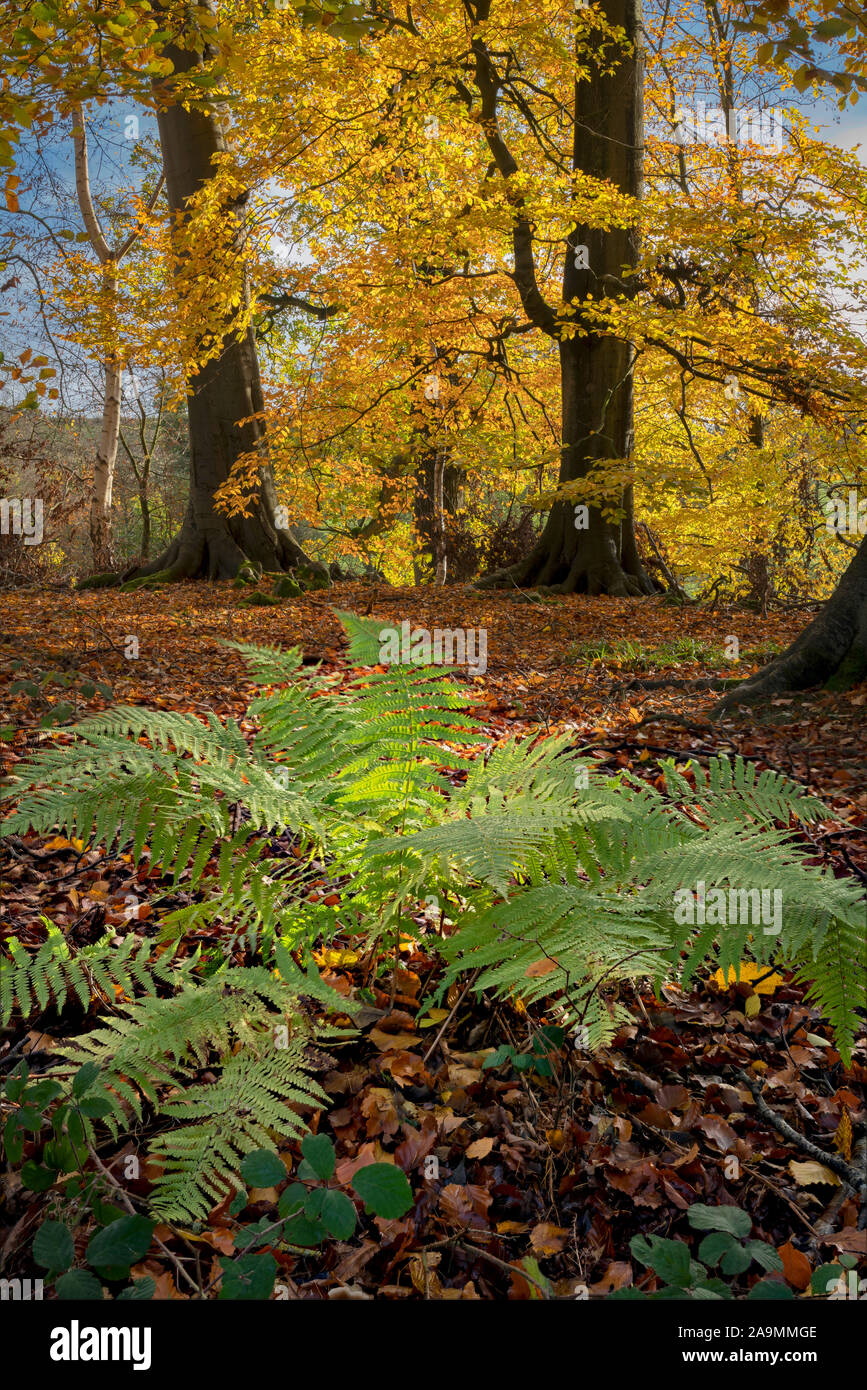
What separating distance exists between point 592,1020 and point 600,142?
12020mm

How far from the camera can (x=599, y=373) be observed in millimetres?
11016

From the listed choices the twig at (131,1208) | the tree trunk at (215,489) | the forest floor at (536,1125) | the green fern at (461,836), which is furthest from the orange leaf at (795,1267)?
the tree trunk at (215,489)

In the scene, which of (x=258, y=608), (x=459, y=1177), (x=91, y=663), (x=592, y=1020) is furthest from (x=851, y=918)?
(x=258, y=608)

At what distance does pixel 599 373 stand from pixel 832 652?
7.13 metres

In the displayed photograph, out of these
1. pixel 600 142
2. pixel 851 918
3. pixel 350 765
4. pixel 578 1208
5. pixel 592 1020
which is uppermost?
pixel 600 142

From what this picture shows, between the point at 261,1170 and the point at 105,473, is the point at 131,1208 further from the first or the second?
the point at 105,473

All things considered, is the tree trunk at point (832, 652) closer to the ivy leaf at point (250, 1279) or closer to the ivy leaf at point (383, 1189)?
the ivy leaf at point (383, 1189)

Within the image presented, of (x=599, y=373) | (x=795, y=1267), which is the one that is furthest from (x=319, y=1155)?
(x=599, y=373)

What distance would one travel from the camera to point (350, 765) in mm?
2002

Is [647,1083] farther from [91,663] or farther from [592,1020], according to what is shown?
[91,663]

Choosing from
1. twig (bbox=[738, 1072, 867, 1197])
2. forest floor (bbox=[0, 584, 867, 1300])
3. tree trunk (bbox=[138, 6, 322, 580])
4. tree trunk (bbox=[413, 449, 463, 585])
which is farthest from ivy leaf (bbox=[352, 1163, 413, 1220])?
tree trunk (bbox=[413, 449, 463, 585])

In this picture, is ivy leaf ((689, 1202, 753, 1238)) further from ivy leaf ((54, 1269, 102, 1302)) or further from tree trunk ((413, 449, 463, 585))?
tree trunk ((413, 449, 463, 585))

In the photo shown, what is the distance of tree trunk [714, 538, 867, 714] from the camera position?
5082mm

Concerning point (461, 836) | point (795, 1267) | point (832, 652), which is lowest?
point (795, 1267)
